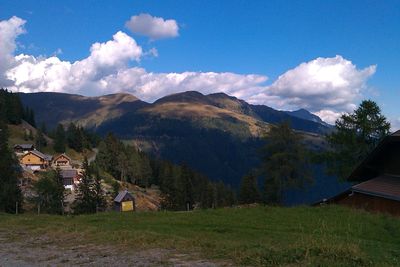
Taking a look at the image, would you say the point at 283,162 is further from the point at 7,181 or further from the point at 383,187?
the point at 7,181

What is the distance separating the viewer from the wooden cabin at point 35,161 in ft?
488

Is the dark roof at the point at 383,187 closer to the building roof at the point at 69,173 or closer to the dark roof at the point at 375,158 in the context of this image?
the dark roof at the point at 375,158

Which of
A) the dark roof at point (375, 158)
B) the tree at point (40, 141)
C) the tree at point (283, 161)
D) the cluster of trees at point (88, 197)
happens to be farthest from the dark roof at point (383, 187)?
the tree at point (40, 141)

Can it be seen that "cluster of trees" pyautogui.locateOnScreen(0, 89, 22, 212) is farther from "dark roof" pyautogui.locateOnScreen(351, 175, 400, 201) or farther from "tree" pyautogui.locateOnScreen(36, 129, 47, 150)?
"tree" pyautogui.locateOnScreen(36, 129, 47, 150)

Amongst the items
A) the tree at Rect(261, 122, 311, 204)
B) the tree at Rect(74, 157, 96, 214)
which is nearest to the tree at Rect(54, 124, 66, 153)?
the tree at Rect(74, 157, 96, 214)

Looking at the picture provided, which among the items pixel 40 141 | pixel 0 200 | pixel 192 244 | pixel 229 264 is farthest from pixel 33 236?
pixel 40 141

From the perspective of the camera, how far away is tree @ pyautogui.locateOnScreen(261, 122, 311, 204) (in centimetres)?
4772

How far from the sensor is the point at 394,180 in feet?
87.0

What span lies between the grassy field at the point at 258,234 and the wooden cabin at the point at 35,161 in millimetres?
136271

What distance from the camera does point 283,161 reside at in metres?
48.1

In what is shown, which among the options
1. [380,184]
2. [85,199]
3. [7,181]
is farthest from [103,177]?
[380,184]

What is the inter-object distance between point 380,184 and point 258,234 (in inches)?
541

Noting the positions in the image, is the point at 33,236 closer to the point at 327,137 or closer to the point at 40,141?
the point at 327,137

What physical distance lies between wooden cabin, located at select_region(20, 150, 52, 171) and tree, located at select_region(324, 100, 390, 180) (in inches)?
4971
